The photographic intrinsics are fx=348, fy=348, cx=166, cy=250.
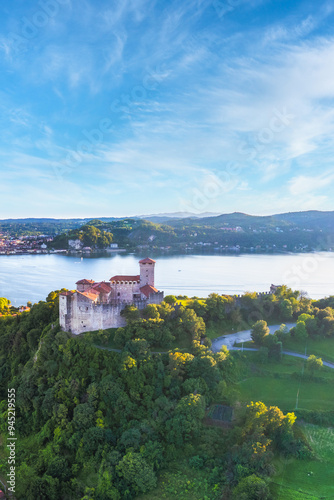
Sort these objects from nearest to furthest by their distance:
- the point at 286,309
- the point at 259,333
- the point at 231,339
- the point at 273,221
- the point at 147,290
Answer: the point at 147,290, the point at 259,333, the point at 231,339, the point at 286,309, the point at 273,221

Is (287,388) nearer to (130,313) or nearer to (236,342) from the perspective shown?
(236,342)

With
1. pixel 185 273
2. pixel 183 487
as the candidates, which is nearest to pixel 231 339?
pixel 183 487

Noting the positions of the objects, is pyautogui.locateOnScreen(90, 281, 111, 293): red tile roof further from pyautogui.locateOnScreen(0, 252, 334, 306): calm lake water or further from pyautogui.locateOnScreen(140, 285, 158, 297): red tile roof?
pyautogui.locateOnScreen(0, 252, 334, 306): calm lake water

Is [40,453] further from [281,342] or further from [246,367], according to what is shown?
[281,342]

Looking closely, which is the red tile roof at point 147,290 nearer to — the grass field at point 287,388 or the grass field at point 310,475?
the grass field at point 287,388

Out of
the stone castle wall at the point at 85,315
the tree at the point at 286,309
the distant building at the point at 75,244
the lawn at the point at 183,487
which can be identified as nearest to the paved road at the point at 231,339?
the tree at the point at 286,309

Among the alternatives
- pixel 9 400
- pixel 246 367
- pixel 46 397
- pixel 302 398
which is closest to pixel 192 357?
pixel 246 367
